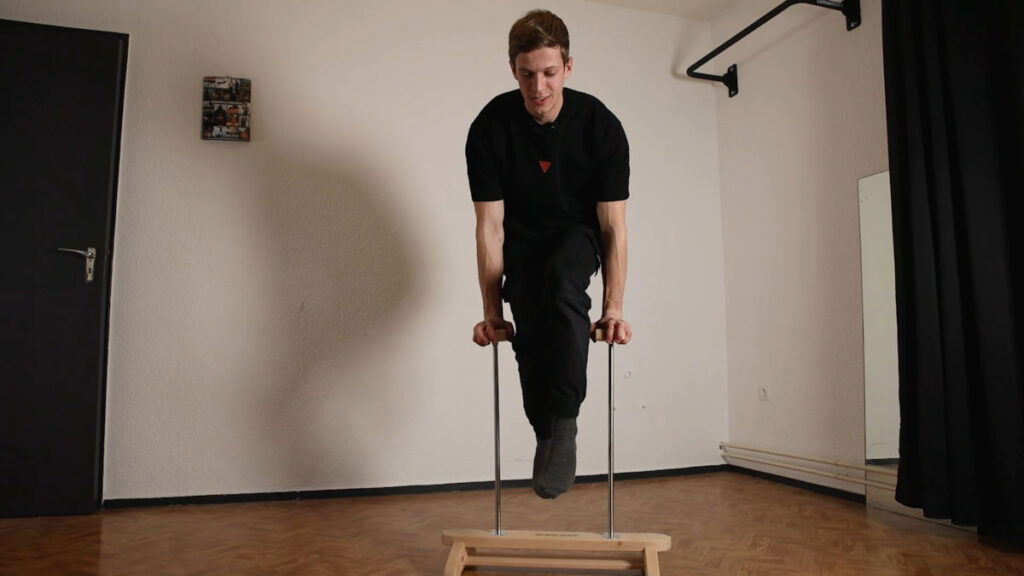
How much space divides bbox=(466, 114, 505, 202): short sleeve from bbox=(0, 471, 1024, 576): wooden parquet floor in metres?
1.21

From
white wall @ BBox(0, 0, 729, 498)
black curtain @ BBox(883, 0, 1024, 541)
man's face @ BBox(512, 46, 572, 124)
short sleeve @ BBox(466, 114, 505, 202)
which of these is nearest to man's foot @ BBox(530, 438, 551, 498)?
short sleeve @ BBox(466, 114, 505, 202)

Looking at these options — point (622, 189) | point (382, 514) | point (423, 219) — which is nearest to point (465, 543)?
point (382, 514)

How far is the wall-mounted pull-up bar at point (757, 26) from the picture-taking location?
10.3 feet

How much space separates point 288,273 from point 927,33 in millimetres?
2908

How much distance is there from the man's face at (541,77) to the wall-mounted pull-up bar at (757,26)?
1.77 meters

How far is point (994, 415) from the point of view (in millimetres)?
2232

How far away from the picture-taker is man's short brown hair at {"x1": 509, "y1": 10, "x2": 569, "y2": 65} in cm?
193

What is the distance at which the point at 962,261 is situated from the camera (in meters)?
2.38

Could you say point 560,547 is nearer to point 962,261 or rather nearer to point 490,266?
point 490,266

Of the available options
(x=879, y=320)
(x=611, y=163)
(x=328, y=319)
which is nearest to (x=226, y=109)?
(x=328, y=319)

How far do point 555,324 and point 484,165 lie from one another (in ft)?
2.06

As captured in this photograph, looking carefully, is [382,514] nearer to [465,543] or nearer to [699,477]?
[465,543]

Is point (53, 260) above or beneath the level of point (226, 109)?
beneath

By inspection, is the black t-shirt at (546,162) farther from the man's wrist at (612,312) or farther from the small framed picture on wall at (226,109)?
the small framed picture on wall at (226,109)
